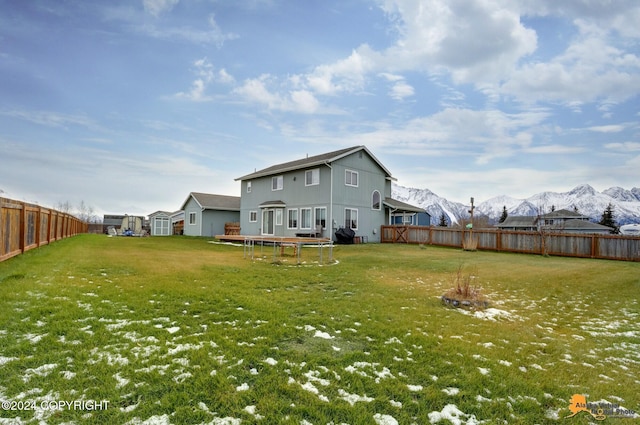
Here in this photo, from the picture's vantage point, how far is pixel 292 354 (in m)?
3.89

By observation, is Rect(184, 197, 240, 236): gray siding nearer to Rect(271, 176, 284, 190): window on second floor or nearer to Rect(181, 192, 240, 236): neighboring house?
Rect(181, 192, 240, 236): neighboring house

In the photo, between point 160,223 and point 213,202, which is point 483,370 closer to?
point 213,202

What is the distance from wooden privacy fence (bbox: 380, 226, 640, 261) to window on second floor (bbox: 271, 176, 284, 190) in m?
9.59

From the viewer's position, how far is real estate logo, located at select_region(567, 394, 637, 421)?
3.02 metres

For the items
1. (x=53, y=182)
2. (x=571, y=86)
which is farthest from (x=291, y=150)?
(x=571, y=86)

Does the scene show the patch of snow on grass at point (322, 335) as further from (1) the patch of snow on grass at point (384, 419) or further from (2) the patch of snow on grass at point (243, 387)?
(1) the patch of snow on grass at point (384, 419)

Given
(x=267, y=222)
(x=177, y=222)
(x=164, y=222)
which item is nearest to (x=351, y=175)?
(x=267, y=222)

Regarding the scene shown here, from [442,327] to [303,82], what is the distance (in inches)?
675

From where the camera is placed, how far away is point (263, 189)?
27359mm

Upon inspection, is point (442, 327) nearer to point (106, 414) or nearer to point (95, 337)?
point (106, 414)

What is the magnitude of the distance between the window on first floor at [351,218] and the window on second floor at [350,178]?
1.84 meters

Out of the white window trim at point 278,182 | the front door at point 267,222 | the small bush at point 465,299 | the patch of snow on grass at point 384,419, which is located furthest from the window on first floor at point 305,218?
the patch of snow on grass at point 384,419

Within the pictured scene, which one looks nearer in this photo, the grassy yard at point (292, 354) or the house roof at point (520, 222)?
the grassy yard at point (292, 354)

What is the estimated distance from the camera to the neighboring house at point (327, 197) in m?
22.0
